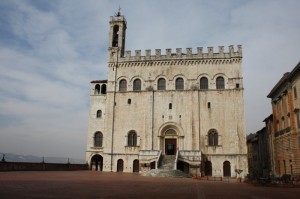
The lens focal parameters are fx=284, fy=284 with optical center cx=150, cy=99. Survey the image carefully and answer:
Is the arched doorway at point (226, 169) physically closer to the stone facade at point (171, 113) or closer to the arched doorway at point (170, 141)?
the stone facade at point (171, 113)

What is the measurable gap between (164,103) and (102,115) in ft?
30.8

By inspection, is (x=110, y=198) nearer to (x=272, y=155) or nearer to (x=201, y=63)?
(x=201, y=63)

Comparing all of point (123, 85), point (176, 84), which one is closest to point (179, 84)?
point (176, 84)

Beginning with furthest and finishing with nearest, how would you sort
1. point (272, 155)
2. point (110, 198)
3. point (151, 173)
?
point (272, 155), point (151, 173), point (110, 198)

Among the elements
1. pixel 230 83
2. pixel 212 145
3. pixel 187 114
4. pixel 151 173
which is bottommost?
pixel 151 173

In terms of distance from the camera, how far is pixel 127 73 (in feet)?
131

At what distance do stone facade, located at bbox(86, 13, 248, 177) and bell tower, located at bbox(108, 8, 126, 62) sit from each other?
0.72 feet

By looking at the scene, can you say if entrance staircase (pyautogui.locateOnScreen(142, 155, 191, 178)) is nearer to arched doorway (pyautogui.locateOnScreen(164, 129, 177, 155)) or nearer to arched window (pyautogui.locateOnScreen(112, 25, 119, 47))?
arched doorway (pyautogui.locateOnScreen(164, 129, 177, 155))

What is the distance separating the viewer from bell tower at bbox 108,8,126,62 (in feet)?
134

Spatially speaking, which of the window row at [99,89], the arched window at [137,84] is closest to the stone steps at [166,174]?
the arched window at [137,84]

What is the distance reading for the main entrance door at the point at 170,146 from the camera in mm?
36719

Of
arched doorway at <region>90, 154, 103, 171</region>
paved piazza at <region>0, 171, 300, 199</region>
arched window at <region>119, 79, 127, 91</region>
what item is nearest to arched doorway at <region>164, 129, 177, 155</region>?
arched window at <region>119, 79, 127, 91</region>

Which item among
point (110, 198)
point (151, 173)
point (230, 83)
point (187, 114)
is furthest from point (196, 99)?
point (110, 198)

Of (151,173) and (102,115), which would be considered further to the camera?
(102,115)
